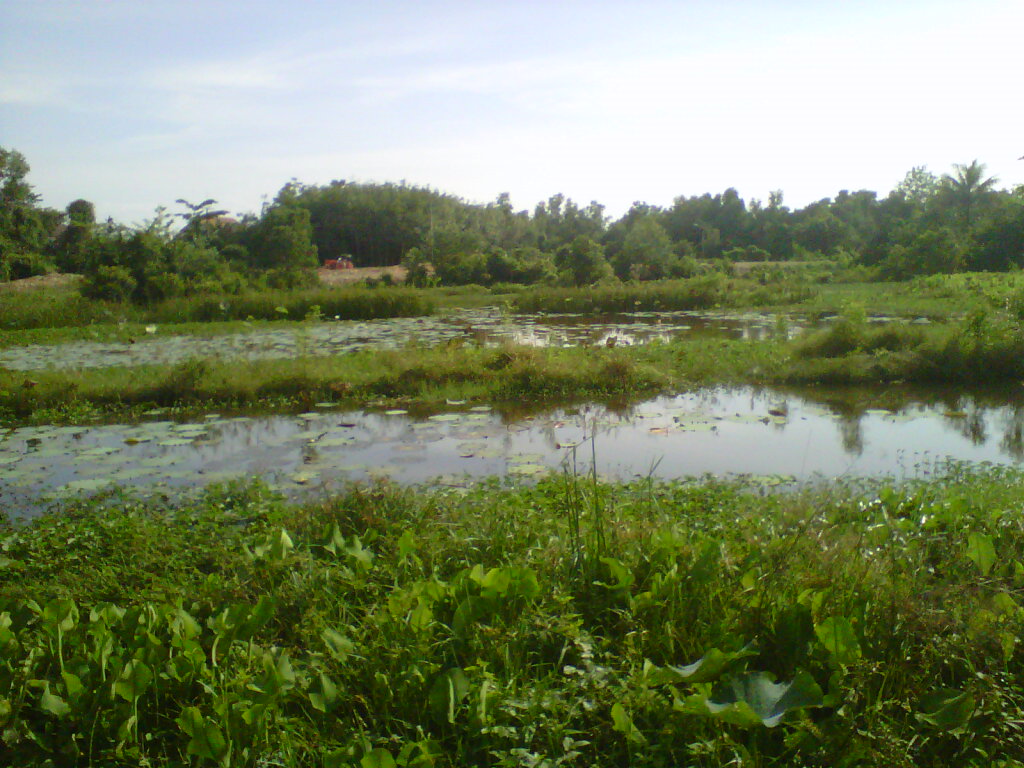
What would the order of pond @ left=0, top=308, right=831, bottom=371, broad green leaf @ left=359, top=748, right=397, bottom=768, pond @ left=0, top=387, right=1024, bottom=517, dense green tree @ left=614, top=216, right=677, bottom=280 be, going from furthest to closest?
1. dense green tree @ left=614, top=216, right=677, bottom=280
2. pond @ left=0, top=308, right=831, bottom=371
3. pond @ left=0, top=387, right=1024, bottom=517
4. broad green leaf @ left=359, top=748, right=397, bottom=768

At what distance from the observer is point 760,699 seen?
216 cm

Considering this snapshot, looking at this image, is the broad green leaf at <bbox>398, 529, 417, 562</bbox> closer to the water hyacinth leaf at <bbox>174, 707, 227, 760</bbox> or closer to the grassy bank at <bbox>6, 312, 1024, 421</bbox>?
the water hyacinth leaf at <bbox>174, 707, 227, 760</bbox>

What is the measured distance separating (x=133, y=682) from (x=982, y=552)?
306cm

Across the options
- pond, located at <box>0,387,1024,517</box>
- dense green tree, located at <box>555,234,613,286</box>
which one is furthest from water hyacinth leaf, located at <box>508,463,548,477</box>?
dense green tree, located at <box>555,234,613,286</box>

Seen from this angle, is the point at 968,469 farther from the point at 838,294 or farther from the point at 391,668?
the point at 838,294

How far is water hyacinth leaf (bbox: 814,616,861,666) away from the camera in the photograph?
228 centimetres

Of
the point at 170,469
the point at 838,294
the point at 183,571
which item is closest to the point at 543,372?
the point at 170,469

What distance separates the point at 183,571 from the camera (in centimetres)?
365

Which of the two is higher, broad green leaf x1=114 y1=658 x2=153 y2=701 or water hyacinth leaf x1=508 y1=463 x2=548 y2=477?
broad green leaf x1=114 y1=658 x2=153 y2=701

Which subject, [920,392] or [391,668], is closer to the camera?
[391,668]

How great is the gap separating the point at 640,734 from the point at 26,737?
73.0 inches

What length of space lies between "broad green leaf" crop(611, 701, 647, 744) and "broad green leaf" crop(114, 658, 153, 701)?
4.68 ft

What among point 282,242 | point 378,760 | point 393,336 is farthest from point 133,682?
point 282,242

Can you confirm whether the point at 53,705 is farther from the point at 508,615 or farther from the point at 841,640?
the point at 841,640
